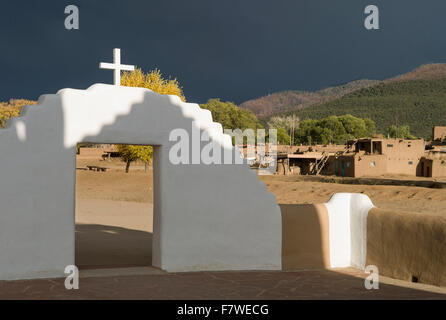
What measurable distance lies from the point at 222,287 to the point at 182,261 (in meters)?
1.24

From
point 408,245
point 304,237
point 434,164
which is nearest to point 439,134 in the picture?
point 434,164

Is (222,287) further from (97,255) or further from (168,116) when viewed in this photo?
(97,255)

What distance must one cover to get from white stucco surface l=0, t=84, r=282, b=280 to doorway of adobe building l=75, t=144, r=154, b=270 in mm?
1337

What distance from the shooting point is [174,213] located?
8141 millimetres

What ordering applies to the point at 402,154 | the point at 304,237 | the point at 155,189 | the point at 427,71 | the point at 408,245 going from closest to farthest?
1. the point at 408,245
2. the point at 155,189
3. the point at 304,237
4. the point at 402,154
5. the point at 427,71

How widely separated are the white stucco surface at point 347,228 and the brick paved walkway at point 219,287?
2.71 ft

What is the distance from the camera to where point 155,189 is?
834cm

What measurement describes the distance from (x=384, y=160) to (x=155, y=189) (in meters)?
39.1

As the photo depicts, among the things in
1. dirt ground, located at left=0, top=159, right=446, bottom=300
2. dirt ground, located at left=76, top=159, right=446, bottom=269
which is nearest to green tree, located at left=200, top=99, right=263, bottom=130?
dirt ground, located at left=76, top=159, right=446, bottom=269

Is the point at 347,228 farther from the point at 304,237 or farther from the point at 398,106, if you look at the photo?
the point at 398,106

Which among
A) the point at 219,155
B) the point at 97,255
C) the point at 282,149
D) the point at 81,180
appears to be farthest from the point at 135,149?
the point at 282,149

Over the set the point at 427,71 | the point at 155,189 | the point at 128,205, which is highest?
the point at 427,71

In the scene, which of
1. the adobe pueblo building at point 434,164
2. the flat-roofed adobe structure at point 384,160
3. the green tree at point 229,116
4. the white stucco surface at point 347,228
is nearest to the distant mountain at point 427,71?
the green tree at point 229,116

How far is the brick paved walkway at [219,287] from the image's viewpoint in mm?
6535
